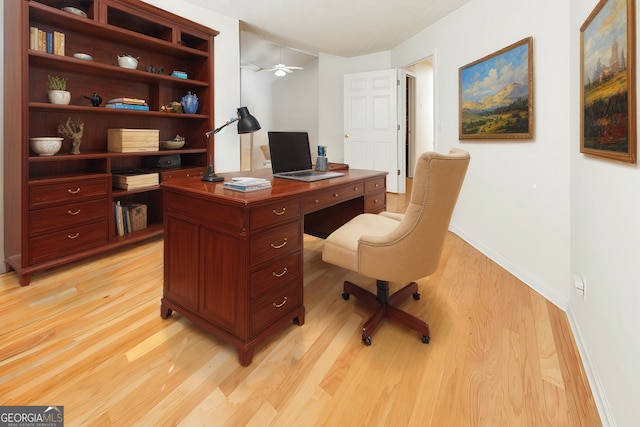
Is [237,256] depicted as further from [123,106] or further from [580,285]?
[123,106]

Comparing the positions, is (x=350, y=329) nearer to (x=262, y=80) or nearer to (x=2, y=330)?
(x=2, y=330)

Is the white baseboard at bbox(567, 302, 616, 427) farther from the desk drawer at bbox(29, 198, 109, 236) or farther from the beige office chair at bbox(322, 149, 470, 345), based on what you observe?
the desk drawer at bbox(29, 198, 109, 236)

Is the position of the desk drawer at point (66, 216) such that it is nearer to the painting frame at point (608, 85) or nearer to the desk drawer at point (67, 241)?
the desk drawer at point (67, 241)

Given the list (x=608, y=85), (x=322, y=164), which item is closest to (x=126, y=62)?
(x=322, y=164)

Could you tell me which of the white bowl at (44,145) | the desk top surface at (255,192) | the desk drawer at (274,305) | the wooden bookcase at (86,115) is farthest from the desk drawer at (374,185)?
the white bowl at (44,145)

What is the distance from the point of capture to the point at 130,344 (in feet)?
5.56

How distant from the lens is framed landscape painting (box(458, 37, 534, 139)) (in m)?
2.49

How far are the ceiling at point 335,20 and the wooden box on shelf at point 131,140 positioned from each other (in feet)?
5.07

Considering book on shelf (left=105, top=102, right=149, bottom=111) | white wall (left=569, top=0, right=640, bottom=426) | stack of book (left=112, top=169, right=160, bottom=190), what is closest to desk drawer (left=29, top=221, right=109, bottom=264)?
stack of book (left=112, top=169, right=160, bottom=190)

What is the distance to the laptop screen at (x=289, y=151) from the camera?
2168mm

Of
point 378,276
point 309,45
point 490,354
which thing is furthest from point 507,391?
point 309,45

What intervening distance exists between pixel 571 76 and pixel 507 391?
6.18ft

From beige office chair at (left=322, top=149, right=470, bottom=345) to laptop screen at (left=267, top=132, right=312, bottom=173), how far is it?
0.67 metres

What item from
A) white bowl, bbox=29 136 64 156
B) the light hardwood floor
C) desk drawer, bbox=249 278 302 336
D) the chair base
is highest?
white bowl, bbox=29 136 64 156
